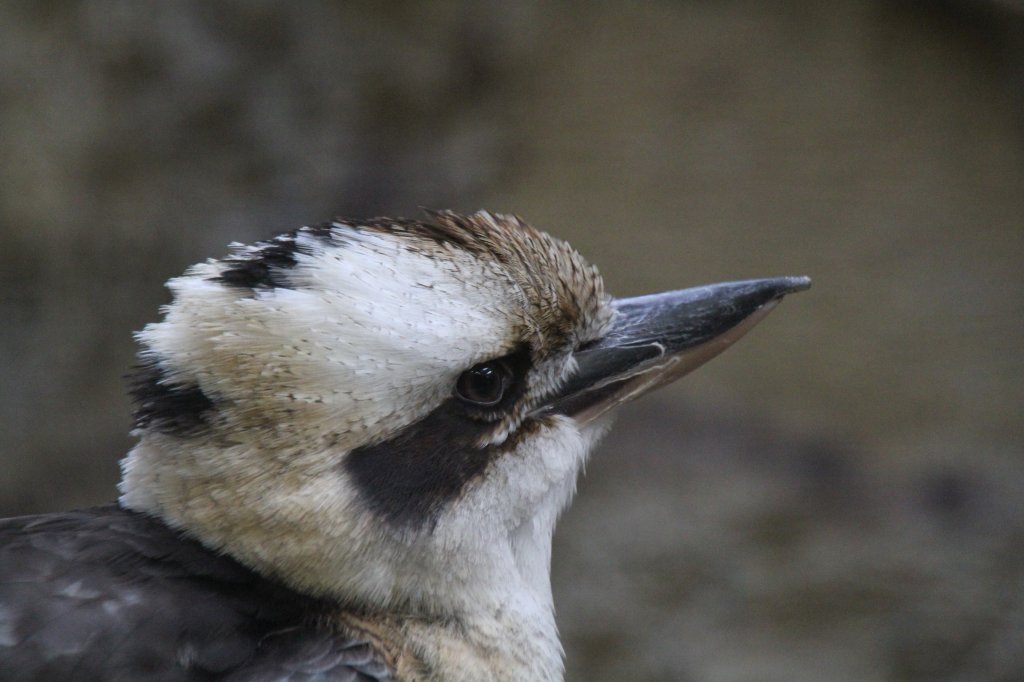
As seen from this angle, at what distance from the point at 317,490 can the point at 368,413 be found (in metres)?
0.16

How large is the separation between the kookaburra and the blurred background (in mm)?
2529

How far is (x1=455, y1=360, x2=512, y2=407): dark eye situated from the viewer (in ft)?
6.99

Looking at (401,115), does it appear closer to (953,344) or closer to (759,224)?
(759,224)

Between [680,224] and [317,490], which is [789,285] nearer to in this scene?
[317,490]

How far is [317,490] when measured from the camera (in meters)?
1.95

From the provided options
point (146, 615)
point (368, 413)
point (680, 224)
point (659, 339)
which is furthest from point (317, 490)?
point (680, 224)

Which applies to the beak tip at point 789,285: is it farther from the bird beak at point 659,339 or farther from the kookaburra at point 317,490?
the kookaburra at point 317,490

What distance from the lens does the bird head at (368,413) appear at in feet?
6.39

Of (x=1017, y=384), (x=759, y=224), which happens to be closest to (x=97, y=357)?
(x=759, y=224)

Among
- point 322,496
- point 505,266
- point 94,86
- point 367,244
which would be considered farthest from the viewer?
point 94,86

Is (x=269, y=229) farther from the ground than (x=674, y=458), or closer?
farther from the ground

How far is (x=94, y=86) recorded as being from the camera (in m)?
4.54

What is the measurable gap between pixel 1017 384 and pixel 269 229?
329cm

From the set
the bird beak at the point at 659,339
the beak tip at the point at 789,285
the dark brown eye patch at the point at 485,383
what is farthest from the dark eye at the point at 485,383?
the beak tip at the point at 789,285
